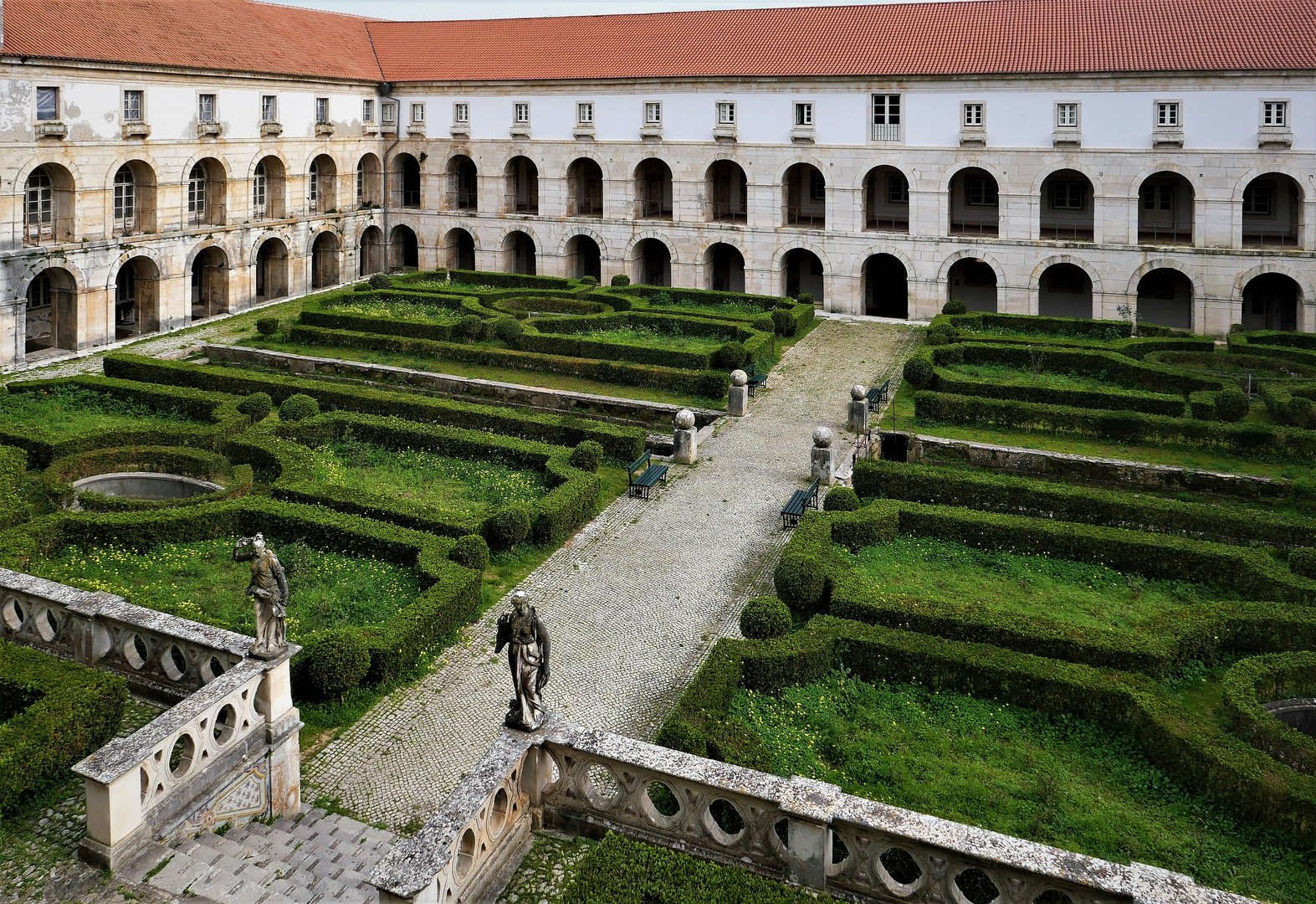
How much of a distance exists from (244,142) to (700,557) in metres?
30.3

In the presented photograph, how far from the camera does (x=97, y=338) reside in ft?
117

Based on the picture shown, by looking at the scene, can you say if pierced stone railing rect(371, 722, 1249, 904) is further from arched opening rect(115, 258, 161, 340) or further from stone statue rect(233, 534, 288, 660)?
arched opening rect(115, 258, 161, 340)

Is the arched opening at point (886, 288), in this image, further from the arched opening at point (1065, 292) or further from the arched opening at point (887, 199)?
the arched opening at point (1065, 292)

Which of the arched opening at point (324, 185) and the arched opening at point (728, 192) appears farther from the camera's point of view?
the arched opening at point (324, 185)

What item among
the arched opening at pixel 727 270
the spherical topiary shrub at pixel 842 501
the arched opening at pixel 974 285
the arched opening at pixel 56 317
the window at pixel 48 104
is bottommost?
the spherical topiary shrub at pixel 842 501

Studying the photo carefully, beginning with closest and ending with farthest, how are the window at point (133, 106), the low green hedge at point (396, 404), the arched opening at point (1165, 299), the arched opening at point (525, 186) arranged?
the low green hedge at point (396, 404)
the window at point (133, 106)
the arched opening at point (1165, 299)
the arched opening at point (525, 186)

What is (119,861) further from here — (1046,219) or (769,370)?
(1046,219)

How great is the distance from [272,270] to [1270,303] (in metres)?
38.9

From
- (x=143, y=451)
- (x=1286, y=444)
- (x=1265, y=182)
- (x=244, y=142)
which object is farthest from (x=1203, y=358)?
(x=244, y=142)

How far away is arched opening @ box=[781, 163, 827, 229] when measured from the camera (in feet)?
151

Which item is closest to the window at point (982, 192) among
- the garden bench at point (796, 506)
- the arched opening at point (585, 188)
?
the arched opening at point (585, 188)

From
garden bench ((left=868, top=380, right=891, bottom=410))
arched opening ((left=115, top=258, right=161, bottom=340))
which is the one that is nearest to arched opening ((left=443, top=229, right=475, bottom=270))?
arched opening ((left=115, top=258, right=161, bottom=340))

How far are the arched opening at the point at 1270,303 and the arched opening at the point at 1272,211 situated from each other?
4.49 ft

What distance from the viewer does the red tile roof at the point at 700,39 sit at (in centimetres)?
3628
